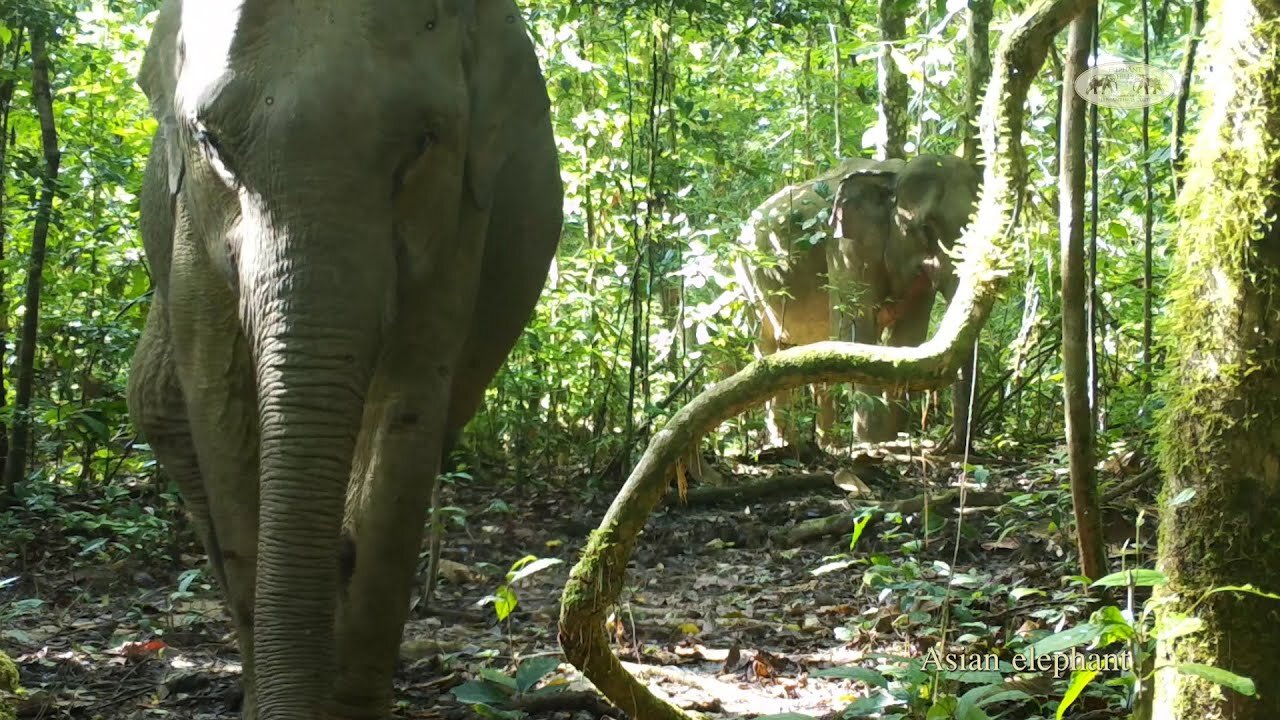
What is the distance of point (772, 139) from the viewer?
14477 mm

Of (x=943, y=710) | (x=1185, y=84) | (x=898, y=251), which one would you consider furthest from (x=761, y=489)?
(x=943, y=710)

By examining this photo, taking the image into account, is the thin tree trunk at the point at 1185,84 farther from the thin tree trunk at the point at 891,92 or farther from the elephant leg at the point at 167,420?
the elephant leg at the point at 167,420

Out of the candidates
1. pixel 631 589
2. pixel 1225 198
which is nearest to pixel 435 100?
pixel 1225 198

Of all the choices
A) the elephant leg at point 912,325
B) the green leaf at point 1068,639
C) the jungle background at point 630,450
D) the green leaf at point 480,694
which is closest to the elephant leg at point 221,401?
the green leaf at point 480,694

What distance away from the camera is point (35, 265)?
7262mm

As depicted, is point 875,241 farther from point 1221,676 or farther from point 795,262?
point 1221,676

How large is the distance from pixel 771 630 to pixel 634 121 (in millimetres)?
5135

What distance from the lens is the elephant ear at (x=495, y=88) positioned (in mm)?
4105

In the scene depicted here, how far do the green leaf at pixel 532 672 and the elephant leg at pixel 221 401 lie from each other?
0.88m

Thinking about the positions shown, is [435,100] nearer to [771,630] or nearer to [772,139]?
[771,630]

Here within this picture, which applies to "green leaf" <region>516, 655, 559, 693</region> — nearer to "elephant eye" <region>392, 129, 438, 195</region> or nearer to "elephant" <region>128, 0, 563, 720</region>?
"elephant" <region>128, 0, 563, 720</region>

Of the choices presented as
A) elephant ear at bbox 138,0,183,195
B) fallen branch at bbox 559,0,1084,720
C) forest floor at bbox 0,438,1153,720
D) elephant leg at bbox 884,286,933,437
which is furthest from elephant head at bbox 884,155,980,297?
elephant ear at bbox 138,0,183,195

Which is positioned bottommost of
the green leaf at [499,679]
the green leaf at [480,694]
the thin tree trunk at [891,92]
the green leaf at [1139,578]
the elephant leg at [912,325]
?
the green leaf at [480,694]

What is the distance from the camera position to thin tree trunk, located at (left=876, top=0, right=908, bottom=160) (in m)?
10.5
